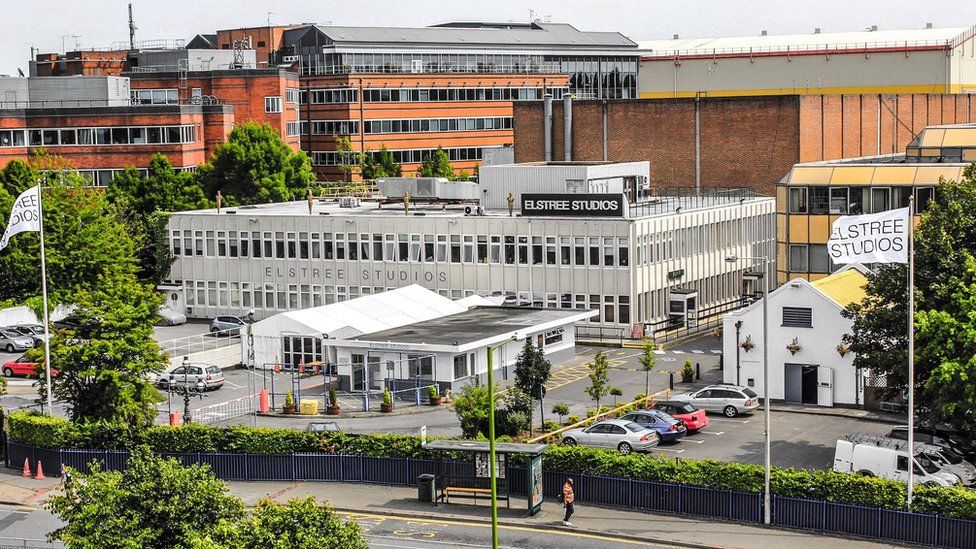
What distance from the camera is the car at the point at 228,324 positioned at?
7894 centimetres

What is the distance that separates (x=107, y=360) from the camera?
5353 centimetres

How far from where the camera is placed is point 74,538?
3109 cm

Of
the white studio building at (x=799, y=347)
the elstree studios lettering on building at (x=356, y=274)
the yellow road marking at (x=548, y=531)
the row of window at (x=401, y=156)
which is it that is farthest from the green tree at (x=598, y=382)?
the row of window at (x=401, y=156)

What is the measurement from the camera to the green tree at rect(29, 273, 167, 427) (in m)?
52.8

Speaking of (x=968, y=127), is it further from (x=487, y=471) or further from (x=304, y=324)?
(x=487, y=471)

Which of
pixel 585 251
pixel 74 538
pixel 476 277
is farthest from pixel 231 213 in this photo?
pixel 74 538

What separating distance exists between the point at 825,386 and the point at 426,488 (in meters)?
21.3

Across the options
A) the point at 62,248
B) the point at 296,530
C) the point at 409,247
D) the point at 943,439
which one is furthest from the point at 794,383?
the point at 62,248

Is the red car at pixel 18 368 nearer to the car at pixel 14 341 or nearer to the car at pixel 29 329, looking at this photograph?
the car at pixel 14 341

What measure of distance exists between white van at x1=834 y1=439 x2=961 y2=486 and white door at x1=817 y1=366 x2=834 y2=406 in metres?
12.5

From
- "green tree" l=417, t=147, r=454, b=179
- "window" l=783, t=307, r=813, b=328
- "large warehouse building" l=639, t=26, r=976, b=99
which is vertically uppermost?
"large warehouse building" l=639, t=26, r=976, b=99

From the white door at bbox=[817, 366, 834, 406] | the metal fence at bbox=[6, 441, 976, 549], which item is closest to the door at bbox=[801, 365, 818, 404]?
the white door at bbox=[817, 366, 834, 406]

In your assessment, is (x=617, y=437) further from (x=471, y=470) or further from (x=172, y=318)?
(x=172, y=318)

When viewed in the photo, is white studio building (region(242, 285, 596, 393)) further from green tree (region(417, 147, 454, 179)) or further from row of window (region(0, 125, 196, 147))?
green tree (region(417, 147, 454, 179))
